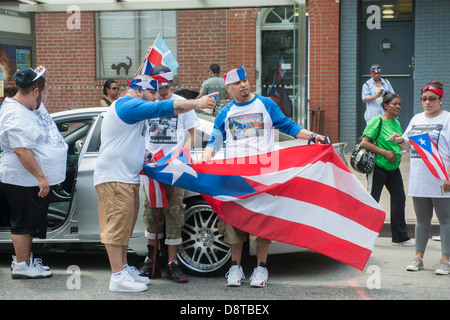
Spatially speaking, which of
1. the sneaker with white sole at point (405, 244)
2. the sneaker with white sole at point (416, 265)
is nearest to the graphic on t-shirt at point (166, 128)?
the sneaker with white sole at point (416, 265)

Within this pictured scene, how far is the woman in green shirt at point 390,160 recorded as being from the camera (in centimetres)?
768

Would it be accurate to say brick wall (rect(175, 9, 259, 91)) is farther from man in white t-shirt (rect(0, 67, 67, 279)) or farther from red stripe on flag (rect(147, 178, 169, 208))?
red stripe on flag (rect(147, 178, 169, 208))

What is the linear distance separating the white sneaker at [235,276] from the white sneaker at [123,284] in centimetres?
79

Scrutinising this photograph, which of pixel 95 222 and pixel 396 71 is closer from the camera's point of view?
pixel 95 222

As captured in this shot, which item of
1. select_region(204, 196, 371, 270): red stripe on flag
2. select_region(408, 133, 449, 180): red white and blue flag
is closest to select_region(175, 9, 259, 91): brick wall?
select_region(408, 133, 449, 180): red white and blue flag

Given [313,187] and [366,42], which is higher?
[366,42]

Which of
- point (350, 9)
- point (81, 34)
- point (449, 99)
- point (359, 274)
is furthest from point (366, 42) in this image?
point (359, 274)

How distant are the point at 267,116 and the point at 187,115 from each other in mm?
770

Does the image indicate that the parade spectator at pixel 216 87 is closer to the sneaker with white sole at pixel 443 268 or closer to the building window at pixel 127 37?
the building window at pixel 127 37

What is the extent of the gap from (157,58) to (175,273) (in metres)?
2.05

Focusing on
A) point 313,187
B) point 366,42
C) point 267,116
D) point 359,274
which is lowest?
point 359,274

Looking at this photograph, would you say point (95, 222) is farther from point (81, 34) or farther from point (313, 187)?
point (81, 34)

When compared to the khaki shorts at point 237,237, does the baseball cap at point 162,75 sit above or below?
above

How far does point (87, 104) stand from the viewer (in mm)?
12586
